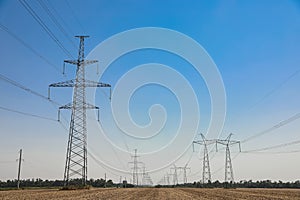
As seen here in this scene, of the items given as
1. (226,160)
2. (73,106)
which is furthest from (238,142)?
(73,106)

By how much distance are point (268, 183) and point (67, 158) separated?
148 metres

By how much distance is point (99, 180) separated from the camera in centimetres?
19850

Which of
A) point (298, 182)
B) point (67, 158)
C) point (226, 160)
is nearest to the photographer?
point (67, 158)

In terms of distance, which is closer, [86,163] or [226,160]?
[86,163]

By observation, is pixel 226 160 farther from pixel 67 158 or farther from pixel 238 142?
pixel 67 158

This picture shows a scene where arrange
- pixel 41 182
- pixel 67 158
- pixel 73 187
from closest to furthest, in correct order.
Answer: pixel 67 158 < pixel 73 187 < pixel 41 182

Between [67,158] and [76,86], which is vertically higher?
[76,86]

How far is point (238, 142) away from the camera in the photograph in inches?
3317

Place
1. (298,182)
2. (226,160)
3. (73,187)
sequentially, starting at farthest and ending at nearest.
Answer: (298,182) → (226,160) → (73,187)

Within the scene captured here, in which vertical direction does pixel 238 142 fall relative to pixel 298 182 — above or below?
above

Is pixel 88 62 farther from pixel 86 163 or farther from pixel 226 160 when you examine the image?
pixel 226 160

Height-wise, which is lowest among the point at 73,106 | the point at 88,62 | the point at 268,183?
the point at 268,183

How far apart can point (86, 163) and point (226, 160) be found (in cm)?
4537

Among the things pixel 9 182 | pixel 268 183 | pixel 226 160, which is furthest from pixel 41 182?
pixel 226 160
